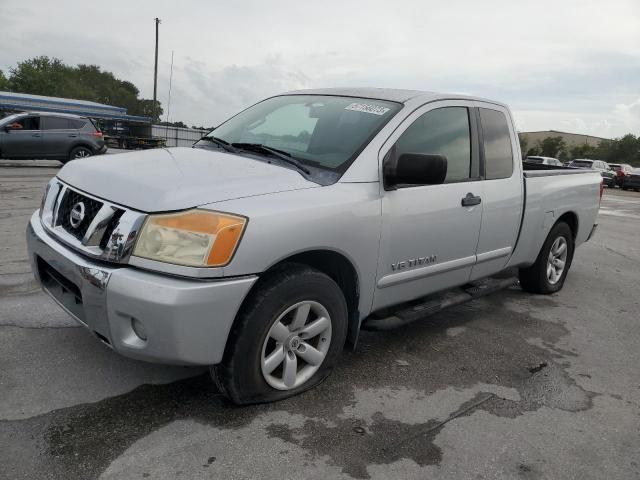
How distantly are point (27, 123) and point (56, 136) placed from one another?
2.55ft

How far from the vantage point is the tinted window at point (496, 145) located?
3.91 metres

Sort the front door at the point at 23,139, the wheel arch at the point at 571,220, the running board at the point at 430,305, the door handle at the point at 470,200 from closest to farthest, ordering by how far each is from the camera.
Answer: the running board at the point at 430,305 → the door handle at the point at 470,200 → the wheel arch at the point at 571,220 → the front door at the point at 23,139

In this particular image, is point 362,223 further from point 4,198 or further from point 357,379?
point 4,198

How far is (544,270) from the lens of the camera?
4.96 metres

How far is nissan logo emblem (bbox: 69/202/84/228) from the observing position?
104 inches

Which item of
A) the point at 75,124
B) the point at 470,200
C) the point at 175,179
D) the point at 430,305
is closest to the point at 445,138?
the point at 470,200

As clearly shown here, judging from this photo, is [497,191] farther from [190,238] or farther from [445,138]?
[190,238]

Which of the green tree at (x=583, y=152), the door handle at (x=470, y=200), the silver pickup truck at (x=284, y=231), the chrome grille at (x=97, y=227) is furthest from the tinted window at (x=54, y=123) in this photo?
the green tree at (x=583, y=152)

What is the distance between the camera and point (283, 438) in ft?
8.02

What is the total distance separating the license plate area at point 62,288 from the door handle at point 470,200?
7.76ft

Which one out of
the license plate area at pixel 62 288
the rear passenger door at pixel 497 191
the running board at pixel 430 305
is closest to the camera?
the license plate area at pixel 62 288

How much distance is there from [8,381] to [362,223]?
2019 millimetres

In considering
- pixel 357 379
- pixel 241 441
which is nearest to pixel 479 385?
pixel 357 379

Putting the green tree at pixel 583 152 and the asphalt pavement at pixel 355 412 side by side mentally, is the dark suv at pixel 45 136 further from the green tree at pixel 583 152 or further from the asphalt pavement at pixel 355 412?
the green tree at pixel 583 152
